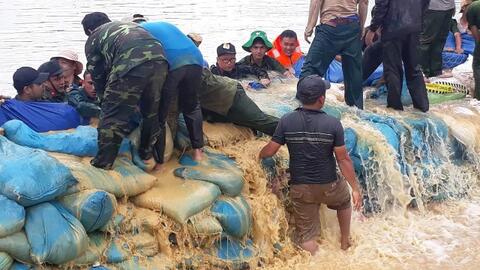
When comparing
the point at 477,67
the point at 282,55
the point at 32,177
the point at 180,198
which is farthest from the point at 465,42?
the point at 32,177

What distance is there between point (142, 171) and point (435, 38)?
5.14 metres

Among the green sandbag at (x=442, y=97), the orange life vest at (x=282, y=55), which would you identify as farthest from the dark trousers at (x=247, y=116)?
the green sandbag at (x=442, y=97)

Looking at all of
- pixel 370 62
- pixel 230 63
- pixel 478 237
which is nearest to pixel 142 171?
pixel 230 63

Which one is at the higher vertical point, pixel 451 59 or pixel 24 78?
pixel 24 78

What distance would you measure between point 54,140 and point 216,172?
1.23 m

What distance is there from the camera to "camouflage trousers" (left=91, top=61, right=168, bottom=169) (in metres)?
4.39

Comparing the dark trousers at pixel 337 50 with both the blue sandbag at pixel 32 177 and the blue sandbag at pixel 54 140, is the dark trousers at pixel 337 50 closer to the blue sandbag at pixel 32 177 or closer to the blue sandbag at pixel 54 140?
the blue sandbag at pixel 54 140

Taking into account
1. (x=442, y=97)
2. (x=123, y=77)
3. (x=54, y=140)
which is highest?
(x=123, y=77)

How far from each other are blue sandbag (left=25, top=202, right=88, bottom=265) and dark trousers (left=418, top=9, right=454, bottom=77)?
560 centimetres

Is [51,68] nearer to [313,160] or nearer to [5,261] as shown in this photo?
[5,261]

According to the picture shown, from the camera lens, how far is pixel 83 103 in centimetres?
513

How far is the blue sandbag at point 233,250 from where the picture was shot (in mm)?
4738

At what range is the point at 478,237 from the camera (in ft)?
18.9

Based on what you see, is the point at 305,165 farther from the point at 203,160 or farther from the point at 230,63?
the point at 230,63
